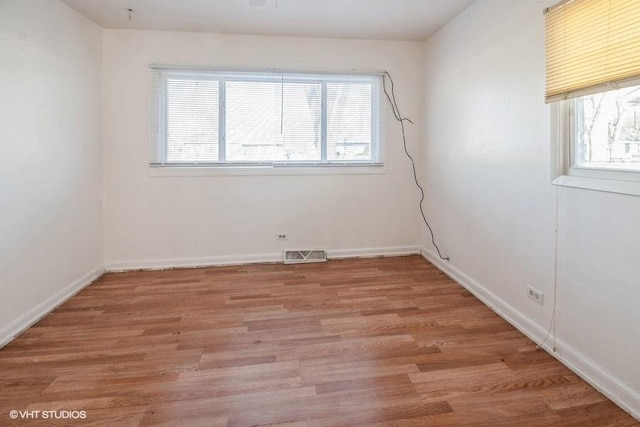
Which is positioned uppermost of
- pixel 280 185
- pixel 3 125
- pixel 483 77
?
pixel 483 77

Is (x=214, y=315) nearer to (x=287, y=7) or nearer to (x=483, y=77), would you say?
(x=287, y=7)

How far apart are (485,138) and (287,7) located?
204 centimetres

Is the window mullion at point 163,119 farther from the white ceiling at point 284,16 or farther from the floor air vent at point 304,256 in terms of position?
the floor air vent at point 304,256

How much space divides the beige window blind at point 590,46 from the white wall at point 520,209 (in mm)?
158

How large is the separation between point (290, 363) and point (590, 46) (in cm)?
235

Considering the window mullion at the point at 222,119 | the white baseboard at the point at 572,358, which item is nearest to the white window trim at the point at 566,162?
the white baseboard at the point at 572,358

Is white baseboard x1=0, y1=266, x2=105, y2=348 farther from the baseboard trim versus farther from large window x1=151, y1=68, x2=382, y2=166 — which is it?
large window x1=151, y1=68, x2=382, y2=166

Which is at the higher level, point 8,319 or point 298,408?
point 8,319

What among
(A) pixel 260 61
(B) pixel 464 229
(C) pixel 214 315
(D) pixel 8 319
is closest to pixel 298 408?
(C) pixel 214 315

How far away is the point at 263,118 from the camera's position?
12.3 ft

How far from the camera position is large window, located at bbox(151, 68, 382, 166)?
3611 mm

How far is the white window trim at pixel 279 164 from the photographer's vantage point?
11.7 feet

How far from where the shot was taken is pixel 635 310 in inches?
62.7

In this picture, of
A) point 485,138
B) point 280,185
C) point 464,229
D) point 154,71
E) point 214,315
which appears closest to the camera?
point 214,315
